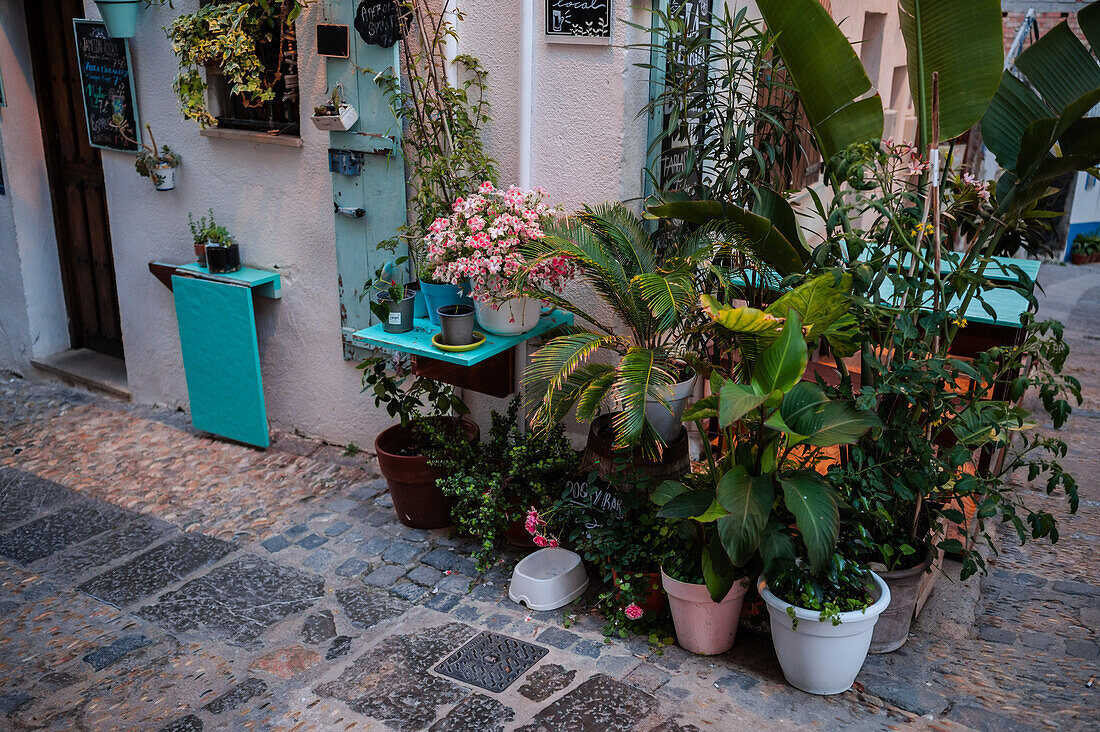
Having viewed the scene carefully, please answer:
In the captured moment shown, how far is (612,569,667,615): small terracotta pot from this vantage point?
3.96m

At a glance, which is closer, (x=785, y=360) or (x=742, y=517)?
(x=785, y=360)

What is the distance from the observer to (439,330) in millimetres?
4625

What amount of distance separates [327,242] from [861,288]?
323 centimetres

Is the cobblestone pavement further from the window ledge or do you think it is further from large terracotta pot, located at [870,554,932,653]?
the window ledge

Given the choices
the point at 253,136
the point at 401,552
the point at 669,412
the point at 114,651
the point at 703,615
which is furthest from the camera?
the point at 253,136

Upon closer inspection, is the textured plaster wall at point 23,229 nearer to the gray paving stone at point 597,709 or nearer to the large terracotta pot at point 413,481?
the large terracotta pot at point 413,481

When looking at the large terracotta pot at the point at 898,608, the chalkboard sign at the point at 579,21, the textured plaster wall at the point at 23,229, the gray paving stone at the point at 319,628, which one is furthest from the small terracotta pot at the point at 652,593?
the textured plaster wall at the point at 23,229

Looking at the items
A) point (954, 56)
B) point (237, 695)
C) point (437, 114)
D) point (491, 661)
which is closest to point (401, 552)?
point (491, 661)

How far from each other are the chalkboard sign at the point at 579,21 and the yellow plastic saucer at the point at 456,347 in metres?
1.49

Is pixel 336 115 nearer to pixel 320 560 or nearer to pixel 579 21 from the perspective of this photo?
pixel 579 21

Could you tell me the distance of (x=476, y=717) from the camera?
3484 millimetres

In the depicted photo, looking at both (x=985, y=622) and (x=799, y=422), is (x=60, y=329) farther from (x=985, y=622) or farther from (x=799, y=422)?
(x=985, y=622)

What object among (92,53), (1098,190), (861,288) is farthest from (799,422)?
(1098,190)

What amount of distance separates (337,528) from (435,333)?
1284mm
